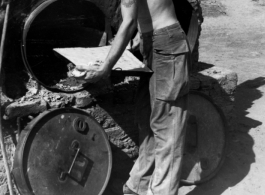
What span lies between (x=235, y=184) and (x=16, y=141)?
2.14 m

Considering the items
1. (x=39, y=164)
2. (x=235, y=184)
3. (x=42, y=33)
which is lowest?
(x=235, y=184)

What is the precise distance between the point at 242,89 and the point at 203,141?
90.6 inches

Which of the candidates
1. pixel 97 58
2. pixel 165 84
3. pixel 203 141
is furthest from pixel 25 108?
pixel 203 141

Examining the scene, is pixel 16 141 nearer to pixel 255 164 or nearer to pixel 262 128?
pixel 255 164

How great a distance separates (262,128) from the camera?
5070mm

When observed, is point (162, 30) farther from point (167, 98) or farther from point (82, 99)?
point (82, 99)

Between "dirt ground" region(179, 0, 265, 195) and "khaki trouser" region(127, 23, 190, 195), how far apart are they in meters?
0.71

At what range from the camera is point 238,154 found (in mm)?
4625

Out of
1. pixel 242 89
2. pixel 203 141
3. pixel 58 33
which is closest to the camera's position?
pixel 58 33

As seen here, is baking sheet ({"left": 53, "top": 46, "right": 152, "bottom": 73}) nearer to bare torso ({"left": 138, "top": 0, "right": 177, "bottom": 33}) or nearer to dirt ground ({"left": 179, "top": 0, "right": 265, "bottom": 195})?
bare torso ({"left": 138, "top": 0, "right": 177, "bottom": 33})

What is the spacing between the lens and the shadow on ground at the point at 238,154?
4.11 metres

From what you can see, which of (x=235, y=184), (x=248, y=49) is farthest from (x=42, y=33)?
(x=248, y=49)

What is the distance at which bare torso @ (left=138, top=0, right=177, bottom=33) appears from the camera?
10.4 feet

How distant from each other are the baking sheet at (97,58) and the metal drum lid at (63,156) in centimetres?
48
